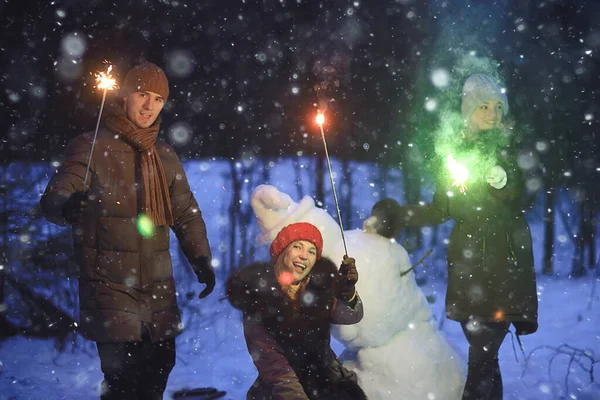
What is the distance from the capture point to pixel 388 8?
5582 mm

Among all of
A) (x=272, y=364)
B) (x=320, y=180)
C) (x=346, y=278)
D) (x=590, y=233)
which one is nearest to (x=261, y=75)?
(x=320, y=180)

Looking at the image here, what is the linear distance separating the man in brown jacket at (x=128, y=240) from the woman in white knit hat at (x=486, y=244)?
5.18ft

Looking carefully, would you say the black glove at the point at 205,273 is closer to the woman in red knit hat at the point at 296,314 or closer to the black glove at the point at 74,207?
the woman in red knit hat at the point at 296,314

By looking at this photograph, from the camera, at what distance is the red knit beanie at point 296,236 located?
11.0 feet

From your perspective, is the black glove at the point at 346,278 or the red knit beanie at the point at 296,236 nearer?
the black glove at the point at 346,278

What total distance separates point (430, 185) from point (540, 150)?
1.31 metres

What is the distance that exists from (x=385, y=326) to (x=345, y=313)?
1.65 feet

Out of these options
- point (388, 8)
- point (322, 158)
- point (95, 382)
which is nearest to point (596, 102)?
point (388, 8)

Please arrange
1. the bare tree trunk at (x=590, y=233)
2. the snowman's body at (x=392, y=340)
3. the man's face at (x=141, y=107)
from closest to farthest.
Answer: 1. the man's face at (x=141, y=107)
2. the snowman's body at (x=392, y=340)
3. the bare tree trunk at (x=590, y=233)

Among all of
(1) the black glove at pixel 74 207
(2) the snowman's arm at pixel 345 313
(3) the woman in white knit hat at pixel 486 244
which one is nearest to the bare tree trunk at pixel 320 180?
(3) the woman in white knit hat at pixel 486 244

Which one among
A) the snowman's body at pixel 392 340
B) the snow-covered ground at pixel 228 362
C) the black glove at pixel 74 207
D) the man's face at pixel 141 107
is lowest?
the snow-covered ground at pixel 228 362

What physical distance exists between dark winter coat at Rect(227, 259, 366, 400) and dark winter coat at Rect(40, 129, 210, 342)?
1.40ft

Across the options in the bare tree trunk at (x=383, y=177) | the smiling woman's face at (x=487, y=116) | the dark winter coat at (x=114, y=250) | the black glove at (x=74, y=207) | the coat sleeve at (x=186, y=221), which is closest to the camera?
the black glove at (x=74, y=207)

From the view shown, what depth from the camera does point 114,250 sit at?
2928 mm
